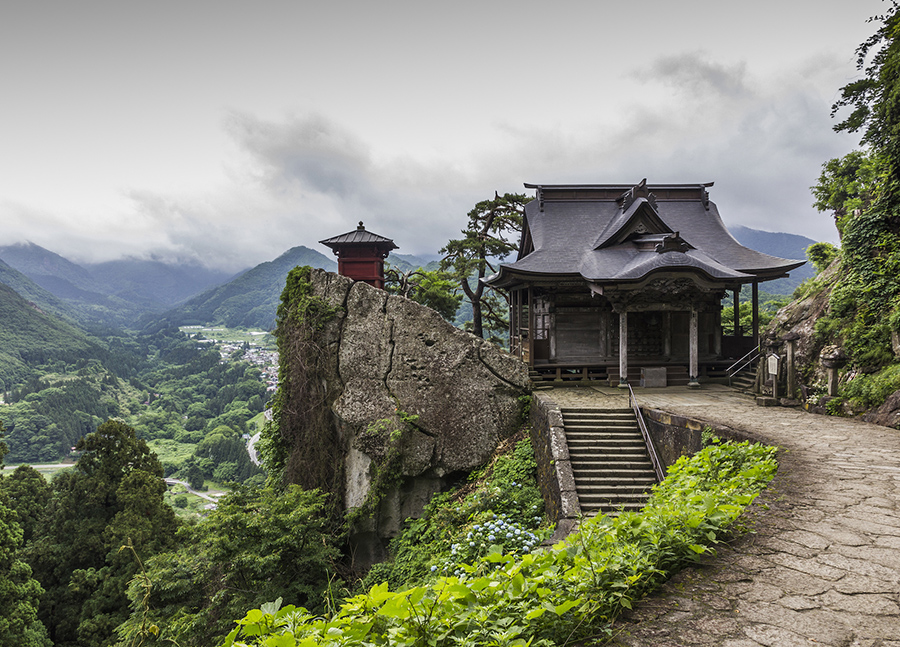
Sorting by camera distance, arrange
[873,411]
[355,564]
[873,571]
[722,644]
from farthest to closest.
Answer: [355,564] → [873,411] → [873,571] → [722,644]

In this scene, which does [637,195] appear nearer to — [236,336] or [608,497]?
[608,497]

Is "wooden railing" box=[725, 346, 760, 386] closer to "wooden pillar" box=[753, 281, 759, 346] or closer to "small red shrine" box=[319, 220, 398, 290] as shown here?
"wooden pillar" box=[753, 281, 759, 346]

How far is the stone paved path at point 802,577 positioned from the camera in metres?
2.38

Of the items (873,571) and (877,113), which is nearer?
(873,571)

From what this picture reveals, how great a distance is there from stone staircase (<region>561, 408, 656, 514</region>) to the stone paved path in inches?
129

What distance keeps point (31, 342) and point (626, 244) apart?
154998 millimetres

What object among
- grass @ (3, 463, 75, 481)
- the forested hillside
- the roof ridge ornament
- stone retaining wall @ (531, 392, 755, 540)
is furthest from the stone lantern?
grass @ (3, 463, 75, 481)

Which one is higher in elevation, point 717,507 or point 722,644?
point 717,507

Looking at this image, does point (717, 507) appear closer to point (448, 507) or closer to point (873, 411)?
point (448, 507)

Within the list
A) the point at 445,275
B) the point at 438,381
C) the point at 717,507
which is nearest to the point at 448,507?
the point at 438,381

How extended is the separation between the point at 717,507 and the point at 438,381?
8411 mm

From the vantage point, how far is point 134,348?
163m

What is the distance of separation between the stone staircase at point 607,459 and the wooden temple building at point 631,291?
399 centimetres

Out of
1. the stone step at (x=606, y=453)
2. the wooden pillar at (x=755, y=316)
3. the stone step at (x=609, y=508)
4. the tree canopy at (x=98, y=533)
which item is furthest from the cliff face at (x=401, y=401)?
the tree canopy at (x=98, y=533)
